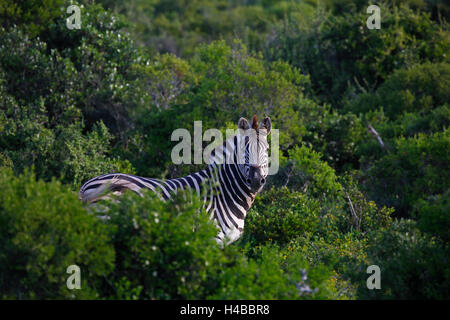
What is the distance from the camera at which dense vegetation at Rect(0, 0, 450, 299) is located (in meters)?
5.42

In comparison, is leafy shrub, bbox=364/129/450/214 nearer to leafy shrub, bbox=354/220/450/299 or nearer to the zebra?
leafy shrub, bbox=354/220/450/299

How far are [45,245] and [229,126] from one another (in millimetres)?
6322

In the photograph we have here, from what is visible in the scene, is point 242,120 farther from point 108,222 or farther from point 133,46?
point 133,46

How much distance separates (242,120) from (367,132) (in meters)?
6.80

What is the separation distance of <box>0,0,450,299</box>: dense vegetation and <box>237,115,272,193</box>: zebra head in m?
0.93

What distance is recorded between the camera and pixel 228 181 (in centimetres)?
746

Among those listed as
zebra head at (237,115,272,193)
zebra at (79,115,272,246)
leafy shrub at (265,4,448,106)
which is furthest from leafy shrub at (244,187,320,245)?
leafy shrub at (265,4,448,106)

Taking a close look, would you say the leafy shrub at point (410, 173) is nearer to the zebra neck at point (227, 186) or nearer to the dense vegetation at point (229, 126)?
the dense vegetation at point (229, 126)

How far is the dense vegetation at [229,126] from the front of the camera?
542 cm

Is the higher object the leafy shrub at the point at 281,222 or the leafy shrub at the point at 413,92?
the leafy shrub at the point at 413,92

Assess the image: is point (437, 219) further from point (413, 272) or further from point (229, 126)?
point (229, 126)

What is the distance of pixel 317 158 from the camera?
439 inches

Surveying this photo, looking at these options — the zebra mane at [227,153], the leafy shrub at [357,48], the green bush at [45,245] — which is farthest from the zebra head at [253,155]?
the leafy shrub at [357,48]

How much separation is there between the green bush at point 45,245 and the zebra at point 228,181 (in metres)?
1.35
